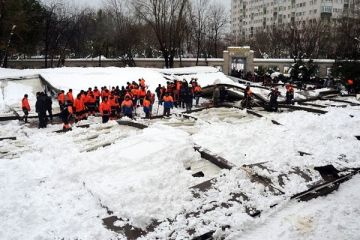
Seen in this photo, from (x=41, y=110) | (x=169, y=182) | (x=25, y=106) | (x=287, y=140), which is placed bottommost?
(x=169, y=182)

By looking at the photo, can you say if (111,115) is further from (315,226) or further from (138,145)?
(315,226)

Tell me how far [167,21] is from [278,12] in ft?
234

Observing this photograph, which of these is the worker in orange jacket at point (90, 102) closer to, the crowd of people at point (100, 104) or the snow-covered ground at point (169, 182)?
the crowd of people at point (100, 104)

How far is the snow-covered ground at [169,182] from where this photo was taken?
7.31 metres

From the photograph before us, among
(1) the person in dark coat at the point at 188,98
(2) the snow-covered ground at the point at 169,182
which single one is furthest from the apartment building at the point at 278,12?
(2) the snow-covered ground at the point at 169,182

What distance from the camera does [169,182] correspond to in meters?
8.98

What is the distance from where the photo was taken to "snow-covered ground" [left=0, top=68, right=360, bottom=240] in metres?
7.31

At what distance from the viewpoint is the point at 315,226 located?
753 cm

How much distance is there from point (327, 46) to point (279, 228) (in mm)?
51179

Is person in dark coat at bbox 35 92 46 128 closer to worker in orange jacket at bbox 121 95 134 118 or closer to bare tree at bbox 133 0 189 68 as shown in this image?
worker in orange jacket at bbox 121 95 134 118

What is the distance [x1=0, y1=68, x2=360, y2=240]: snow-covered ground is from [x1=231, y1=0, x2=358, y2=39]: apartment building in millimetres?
61538

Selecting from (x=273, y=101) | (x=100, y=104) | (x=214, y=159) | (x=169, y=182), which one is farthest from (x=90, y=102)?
(x=169, y=182)

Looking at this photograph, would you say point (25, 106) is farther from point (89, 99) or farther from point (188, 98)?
point (188, 98)

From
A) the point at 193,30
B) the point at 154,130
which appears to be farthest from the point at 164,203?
the point at 193,30
